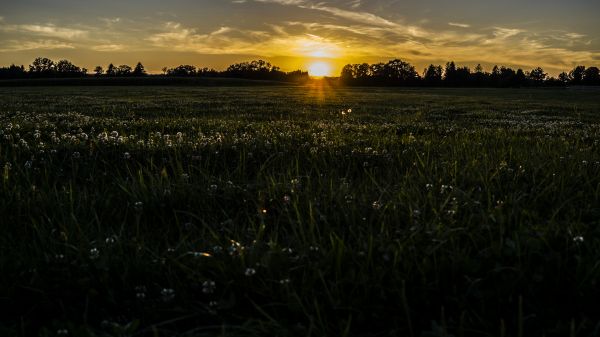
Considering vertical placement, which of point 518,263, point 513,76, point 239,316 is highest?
point 513,76

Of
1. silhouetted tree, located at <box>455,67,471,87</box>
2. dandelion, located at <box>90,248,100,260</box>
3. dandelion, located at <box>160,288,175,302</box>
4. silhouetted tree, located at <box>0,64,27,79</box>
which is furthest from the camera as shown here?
silhouetted tree, located at <box>455,67,471,87</box>

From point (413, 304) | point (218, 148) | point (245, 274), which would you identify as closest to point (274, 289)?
point (245, 274)

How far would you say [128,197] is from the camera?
4473 mm

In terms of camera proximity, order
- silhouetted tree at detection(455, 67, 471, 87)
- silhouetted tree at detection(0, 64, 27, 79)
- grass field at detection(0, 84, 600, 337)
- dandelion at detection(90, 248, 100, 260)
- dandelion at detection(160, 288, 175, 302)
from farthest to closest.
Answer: silhouetted tree at detection(455, 67, 471, 87), silhouetted tree at detection(0, 64, 27, 79), dandelion at detection(90, 248, 100, 260), dandelion at detection(160, 288, 175, 302), grass field at detection(0, 84, 600, 337)

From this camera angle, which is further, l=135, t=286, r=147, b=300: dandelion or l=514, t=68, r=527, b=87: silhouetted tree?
l=514, t=68, r=527, b=87: silhouetted tree

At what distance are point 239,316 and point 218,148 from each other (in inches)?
177

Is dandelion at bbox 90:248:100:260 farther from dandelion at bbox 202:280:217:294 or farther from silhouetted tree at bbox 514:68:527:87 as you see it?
silhouetted tree at bbox 514:68:527:87

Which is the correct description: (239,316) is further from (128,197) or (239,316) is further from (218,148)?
(218,148)

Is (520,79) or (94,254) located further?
(520,79)

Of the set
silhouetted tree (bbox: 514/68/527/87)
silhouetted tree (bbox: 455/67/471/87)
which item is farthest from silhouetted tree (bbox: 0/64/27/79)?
silhouetted tree (bbox: 514/68/527/87)

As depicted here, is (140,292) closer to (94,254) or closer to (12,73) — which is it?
(94,254)

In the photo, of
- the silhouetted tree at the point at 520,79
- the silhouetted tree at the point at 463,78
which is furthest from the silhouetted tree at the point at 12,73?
the silhouetted tree at the point at 520,79

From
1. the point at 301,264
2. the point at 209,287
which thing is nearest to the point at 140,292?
the point at 209,287

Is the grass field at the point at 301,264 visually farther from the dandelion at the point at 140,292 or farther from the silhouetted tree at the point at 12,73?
the silhouetted tree at the point at 12,73
